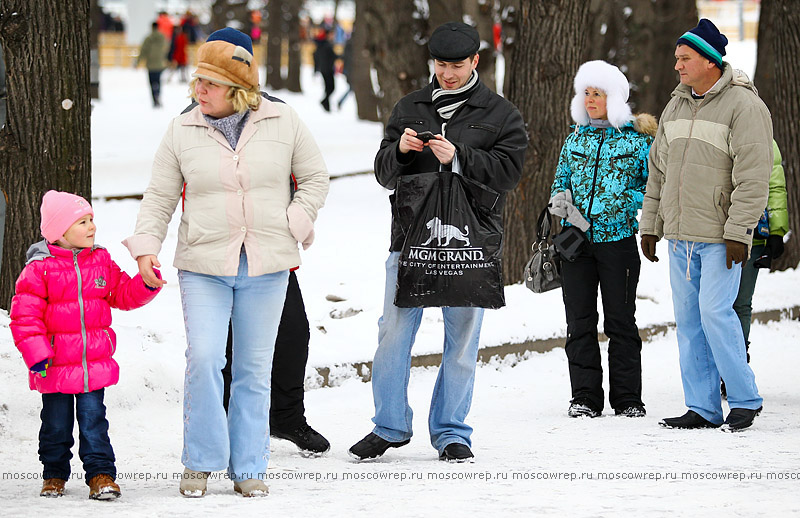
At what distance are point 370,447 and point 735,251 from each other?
215 cm

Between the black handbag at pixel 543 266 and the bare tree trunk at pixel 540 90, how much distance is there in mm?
2963

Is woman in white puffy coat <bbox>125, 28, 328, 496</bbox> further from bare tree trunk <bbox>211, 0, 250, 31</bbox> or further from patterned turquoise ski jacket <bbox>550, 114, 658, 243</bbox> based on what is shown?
bare tree trunk <bbox>211, 0, 250, 31</bbox>

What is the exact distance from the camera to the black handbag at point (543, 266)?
7.16m

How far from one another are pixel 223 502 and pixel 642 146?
331cm

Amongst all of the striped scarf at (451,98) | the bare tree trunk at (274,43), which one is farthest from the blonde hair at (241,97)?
the bare tree trunk at (274,43)

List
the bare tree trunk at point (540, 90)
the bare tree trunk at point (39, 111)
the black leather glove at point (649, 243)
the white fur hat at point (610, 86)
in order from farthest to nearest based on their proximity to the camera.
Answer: the bare tree trunk at point (540, 90), the bare tree trunk at point (39, 111), the white fur hat at point (610, 86), the black leather glove at point (649, 243)

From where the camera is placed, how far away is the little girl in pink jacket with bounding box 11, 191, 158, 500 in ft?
16.3

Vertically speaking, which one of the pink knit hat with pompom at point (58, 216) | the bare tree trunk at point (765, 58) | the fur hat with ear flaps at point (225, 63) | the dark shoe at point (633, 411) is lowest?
the dark shoe at point (633, 411)

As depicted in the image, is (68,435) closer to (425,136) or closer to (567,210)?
(425,136)

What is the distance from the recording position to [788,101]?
11.0 metres

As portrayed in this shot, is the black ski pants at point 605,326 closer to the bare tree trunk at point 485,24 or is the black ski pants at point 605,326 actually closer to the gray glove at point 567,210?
the gray glove at point 567,210

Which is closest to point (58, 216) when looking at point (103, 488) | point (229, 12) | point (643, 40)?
point (103, 488)

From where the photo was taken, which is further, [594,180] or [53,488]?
[594,180]

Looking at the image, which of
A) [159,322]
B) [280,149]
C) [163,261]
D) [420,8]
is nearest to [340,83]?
[420,8]
